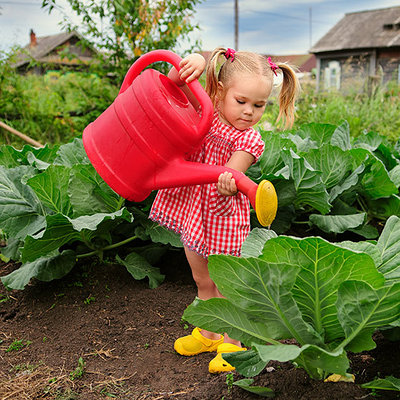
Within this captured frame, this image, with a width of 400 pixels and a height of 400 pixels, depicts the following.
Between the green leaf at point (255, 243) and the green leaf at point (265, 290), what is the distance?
0.15 metres

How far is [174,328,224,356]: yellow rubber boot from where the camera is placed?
6.70 feet

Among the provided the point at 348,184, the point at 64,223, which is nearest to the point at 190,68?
the point at 64,223

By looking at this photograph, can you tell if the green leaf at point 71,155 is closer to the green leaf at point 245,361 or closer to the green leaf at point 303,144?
the green leaf at point 303,144

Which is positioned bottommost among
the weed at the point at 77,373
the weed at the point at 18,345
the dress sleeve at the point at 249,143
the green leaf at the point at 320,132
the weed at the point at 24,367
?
the weed at the point at 18,345

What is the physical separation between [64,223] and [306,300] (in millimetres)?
1251

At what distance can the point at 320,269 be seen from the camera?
4.16ft

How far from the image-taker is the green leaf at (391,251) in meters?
1.38

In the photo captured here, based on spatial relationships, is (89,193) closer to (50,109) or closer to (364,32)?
(50,109)

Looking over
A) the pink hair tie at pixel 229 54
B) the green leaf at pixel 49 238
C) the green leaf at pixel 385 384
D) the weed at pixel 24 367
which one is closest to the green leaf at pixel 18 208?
the green leaf at pixel 49 238

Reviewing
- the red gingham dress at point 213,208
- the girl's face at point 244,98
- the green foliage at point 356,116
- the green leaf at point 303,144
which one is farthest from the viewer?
the green foliage at point 356,116

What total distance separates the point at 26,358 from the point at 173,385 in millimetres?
706

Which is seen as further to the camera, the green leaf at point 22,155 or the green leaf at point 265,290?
the green leaf at point 22,155

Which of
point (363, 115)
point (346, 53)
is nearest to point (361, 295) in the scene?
point (363, 115)

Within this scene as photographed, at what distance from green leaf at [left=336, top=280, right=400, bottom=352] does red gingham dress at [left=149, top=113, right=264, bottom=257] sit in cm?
74
